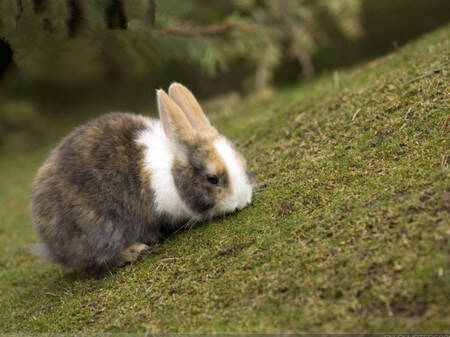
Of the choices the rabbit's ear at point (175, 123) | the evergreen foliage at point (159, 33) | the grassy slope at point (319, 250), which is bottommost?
the grassy slope at point (319, 250)

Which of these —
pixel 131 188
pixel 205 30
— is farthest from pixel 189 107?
pixel 205 30

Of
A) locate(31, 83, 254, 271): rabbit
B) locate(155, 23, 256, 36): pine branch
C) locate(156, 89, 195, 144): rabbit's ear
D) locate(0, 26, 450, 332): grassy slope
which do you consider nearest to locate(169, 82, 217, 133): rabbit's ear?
locate(31, 83, 254, 271): rabbit

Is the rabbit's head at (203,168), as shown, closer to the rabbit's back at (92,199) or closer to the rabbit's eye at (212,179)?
the rabbit's eye at (212,179)

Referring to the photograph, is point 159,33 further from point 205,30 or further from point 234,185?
point 234,185

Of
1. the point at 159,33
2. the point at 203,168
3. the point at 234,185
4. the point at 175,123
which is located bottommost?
the point at 234,185

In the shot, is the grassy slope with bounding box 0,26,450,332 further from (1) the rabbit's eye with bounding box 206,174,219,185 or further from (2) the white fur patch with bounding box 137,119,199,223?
(1) the rabbit's eye with bounding box 206,174,219,185

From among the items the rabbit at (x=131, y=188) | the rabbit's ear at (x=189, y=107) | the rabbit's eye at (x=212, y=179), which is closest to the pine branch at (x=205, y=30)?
the rabbit's ear at (x=189, y=107)
